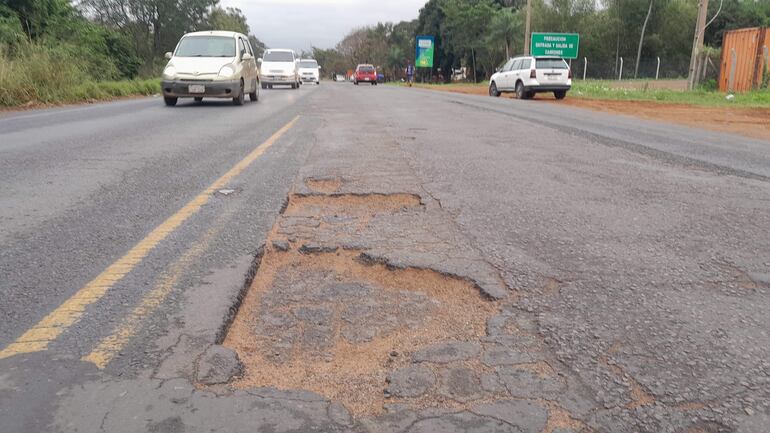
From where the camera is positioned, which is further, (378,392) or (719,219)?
(719,219)

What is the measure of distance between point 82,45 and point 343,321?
2593 cm

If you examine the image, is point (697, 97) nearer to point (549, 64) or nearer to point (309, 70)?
point (549, 64)

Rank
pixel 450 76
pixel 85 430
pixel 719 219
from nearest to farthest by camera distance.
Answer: pixel 85 430 → pixel 719 219 → pixel 450 76

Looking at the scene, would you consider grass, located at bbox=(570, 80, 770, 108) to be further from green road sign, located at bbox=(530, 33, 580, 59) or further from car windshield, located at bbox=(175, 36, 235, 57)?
car windshield, located at bbox=(175, 36, 235, 57)

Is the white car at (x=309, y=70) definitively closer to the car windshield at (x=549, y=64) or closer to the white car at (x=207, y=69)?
the car windshield at (x=549, y=64)

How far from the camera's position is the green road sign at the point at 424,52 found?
5788cm

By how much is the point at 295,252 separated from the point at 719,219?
293 cm

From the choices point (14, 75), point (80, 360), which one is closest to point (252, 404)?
point (80, 360)

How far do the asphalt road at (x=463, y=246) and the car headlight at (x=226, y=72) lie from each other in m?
6.00

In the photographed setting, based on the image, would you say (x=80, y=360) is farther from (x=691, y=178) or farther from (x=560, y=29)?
(x=560, y=29)

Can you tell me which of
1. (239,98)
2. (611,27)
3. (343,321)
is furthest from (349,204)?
(611,27)

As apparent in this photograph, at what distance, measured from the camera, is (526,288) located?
284 centimetres

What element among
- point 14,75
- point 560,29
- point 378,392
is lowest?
point 378,392

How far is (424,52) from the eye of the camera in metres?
58.1
